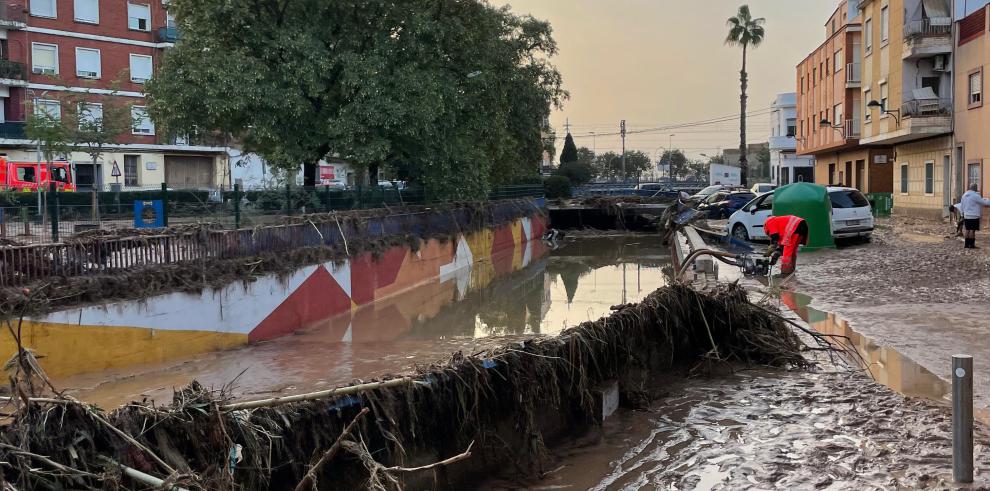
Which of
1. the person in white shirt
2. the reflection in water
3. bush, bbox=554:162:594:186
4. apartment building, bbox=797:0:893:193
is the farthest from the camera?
bush, bbox=554:162:594:186

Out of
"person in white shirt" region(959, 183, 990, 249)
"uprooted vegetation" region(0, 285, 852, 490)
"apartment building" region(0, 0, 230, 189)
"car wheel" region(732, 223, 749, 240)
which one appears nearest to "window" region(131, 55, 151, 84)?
"apartment building" region(0, 0, 230, 189)

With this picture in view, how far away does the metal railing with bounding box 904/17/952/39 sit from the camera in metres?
31.1

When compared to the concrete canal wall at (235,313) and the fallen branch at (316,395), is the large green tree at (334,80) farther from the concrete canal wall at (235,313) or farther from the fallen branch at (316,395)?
the fallen branch at (316,395)

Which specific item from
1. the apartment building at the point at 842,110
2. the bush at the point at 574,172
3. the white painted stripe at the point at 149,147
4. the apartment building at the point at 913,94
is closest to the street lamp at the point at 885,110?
the apartment building at the point at 913,94

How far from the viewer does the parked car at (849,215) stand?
73.7ft

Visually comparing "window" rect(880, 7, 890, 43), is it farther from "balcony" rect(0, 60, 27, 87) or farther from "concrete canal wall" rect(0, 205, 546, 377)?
"balcony" rect(0, 60, 27, 87)

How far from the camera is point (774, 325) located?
10.2 meters

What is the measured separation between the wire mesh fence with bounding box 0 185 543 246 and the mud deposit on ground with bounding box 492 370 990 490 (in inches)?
339

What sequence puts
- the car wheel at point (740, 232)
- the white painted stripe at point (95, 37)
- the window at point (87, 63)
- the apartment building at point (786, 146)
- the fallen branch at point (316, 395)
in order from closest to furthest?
the fallen branch at point (316, 395) < the car wheel at point (740, 232) < the white painted stripe at point (95, 37) < the window at point (87, 63) < the apartment building at point (786, 146)

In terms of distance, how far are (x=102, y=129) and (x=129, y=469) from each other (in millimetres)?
28443

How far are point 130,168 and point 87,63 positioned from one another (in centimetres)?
583

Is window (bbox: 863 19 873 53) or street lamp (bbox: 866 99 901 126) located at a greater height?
window (bbox: 863 19 873 53)

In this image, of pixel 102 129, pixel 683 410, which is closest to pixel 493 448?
pixel 683 410

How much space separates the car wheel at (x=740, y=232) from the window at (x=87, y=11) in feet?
115
